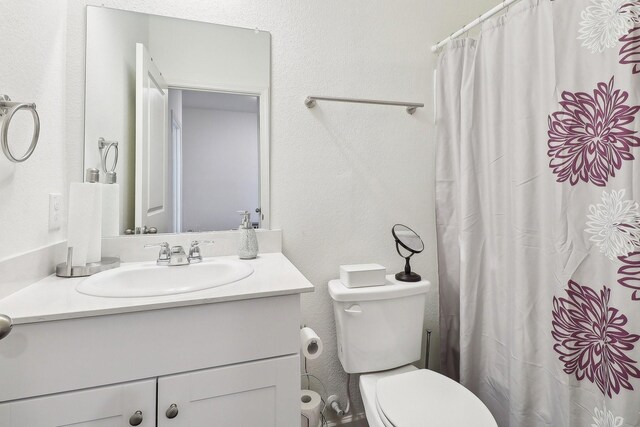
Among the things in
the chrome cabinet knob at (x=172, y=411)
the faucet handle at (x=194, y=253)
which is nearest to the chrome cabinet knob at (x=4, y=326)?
the chrome cabinet knob at (x=172, y=411)

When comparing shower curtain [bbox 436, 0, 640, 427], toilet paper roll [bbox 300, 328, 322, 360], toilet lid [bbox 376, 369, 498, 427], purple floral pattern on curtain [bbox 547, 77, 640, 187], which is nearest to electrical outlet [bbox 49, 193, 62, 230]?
toilet paper roll [bbox 300, 328, 322, 360]

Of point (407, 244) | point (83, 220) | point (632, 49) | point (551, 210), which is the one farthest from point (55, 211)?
point (632, 49)

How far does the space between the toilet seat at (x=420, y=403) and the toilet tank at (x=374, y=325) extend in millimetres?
78

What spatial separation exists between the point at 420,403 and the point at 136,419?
2.73 feet

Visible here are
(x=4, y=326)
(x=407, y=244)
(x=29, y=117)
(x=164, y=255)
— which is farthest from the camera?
(x=407, y=244)

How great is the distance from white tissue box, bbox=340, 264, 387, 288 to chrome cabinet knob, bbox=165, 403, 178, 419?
2.40ft

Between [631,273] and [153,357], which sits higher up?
[631,273]

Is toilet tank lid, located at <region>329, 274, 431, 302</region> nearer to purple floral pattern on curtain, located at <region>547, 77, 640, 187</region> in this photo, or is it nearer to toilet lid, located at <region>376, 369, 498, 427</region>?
toilet lid, located at <region>376, 369, 498, 427</region>

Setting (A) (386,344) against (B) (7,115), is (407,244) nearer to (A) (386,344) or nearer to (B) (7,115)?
(A) (386,344)

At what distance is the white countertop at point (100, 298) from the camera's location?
0.70 m

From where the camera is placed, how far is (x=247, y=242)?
1.26 metres

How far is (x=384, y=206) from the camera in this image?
61.8 inches

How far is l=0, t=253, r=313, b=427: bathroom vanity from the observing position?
0.70m

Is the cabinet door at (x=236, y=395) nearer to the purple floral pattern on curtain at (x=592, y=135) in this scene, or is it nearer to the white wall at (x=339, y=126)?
the white wall at (x=339, y=126)
